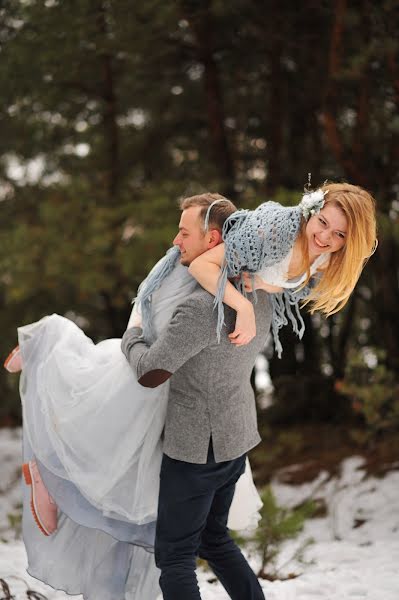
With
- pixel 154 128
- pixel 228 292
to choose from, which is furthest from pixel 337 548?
pixel 154 128

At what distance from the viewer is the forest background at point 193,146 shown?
5527 millimetres

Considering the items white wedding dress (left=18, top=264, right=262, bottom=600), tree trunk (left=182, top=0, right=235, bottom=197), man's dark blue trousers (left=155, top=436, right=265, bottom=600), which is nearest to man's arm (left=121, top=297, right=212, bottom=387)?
white wedding dress (left=18, top=264, right=262, bottom=600)

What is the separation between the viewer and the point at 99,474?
7.84 feet

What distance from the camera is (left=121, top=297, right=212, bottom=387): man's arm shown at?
2.06 metres

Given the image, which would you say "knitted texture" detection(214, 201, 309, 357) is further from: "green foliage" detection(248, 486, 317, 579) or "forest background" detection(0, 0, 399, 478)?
"forest background" detection(0, 0, 399, 478)

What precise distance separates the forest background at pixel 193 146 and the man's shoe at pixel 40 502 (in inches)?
128

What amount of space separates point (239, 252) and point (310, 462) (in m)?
4.73

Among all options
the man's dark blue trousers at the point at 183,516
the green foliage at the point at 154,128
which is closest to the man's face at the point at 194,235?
the man's dark blue trousers at the point at 183,516

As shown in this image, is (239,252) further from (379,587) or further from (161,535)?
(379,587)

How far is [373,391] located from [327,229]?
3860 millimetres

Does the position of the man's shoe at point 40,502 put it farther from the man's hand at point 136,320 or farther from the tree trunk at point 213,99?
the tree trunk at point 213,99

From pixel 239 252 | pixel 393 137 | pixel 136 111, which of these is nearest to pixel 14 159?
pixel 136 111

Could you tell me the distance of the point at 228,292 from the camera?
6.99ft

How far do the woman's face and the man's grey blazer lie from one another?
0.26 metres
